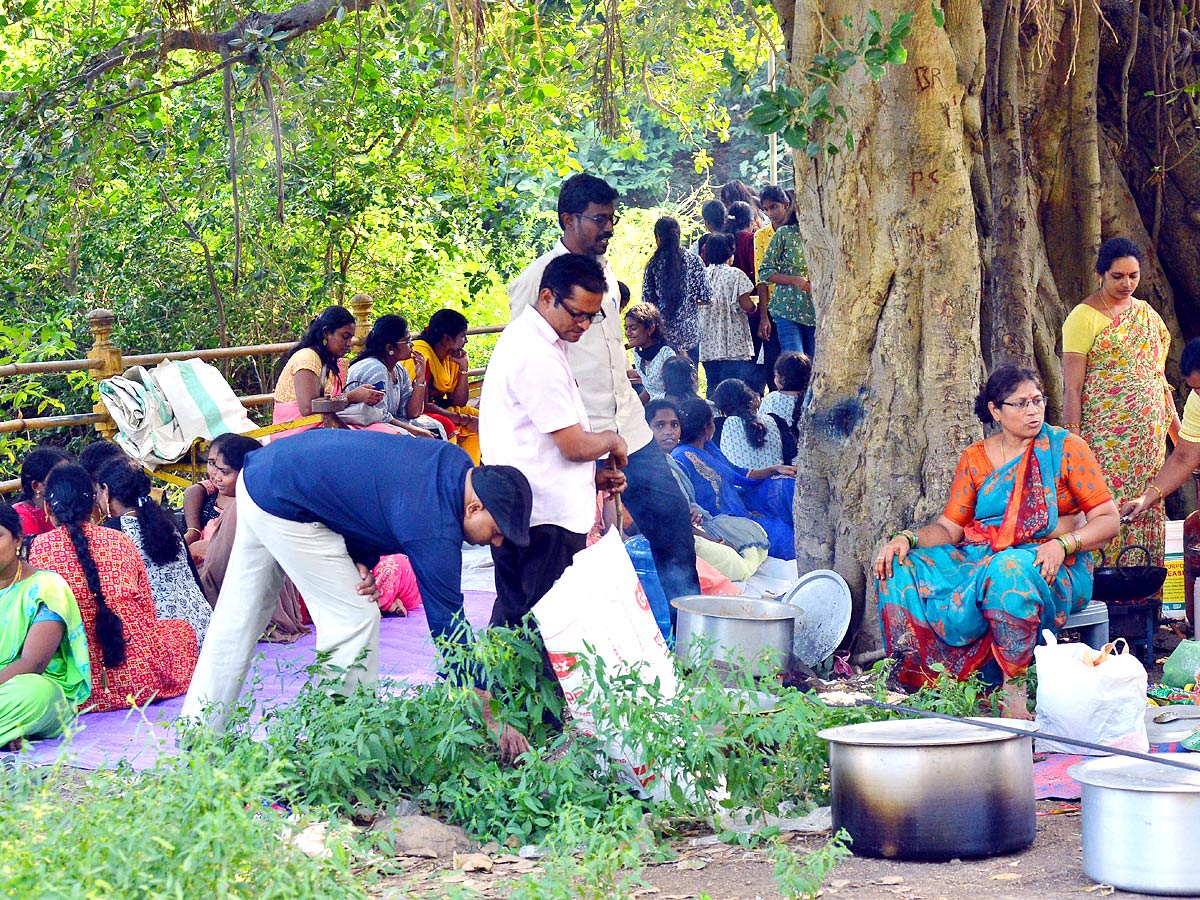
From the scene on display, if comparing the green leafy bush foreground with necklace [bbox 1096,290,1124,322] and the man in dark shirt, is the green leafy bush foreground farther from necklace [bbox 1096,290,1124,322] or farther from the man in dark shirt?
necklace [bbox 1096,290,1124,322]

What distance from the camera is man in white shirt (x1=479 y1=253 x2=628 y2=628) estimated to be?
15.2 ft

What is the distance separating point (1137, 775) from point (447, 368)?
21.4 feet

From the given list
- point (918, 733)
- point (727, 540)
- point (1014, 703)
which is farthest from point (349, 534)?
point (727, 540)

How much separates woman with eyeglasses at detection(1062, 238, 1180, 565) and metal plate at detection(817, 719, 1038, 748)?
262 cm

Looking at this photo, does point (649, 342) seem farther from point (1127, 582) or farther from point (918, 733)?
point (918, 733)

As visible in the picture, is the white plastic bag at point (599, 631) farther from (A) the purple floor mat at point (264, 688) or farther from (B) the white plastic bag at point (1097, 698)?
(B) the white plastic bag at point (1097, 698)

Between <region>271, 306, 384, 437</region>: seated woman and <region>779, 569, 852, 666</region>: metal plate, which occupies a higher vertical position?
<region>271, 306, 384, 437</region>: seated woman

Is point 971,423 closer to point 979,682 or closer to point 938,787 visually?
point 979,682

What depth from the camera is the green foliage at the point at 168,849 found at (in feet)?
8.44

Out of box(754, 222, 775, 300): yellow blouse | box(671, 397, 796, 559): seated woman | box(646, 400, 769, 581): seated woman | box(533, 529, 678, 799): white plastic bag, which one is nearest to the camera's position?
box(533, 529, 678, 799): white plastic bag

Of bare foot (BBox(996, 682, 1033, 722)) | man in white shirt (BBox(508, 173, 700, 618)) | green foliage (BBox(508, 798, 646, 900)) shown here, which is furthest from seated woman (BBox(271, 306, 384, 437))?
green foliage (BBox(508, 798, 646, 900))

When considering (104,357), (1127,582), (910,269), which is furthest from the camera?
(104,357)

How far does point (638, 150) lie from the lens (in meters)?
10.1

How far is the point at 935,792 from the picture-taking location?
3676mm
